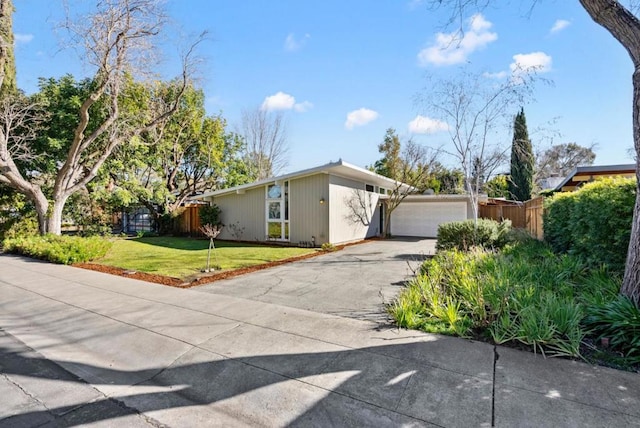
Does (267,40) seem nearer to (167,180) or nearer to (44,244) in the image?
(44,244)

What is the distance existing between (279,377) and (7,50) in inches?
683

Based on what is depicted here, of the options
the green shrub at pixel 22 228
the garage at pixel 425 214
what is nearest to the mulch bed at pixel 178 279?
the green shrub at pixel 22 228

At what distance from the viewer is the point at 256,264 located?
9539 mm

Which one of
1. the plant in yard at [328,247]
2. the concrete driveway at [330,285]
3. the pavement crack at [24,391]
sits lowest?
the pavement crack at [24,391]

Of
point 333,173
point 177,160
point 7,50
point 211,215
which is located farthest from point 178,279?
point 177,160

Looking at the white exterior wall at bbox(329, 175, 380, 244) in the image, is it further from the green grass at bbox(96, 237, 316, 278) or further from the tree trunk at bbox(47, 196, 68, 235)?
the tree trunk at bbox(47, 196, 68, 235)

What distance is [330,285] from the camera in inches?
273

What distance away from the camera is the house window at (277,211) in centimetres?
1490

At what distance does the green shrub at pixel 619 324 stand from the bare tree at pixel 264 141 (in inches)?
1016

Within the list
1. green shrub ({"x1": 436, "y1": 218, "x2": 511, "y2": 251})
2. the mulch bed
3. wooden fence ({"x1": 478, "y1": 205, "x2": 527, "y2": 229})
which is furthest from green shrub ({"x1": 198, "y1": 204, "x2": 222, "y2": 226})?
wooden fence ({"x1": 478, "y1": 205, "x2": 527, "y2": 229})

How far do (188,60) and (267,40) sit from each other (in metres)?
4.39

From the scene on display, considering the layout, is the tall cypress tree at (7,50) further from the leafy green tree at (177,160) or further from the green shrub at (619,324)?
the green shrub at (619,324)

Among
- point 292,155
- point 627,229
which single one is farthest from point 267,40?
point 292,155

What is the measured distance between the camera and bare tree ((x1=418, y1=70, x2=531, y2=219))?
10867 millimetres
